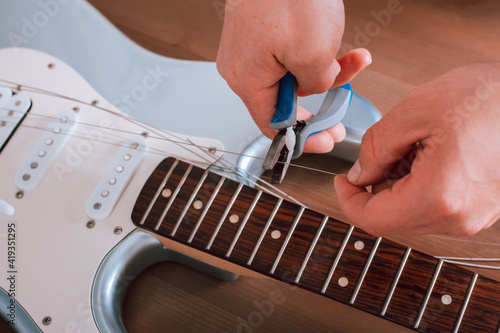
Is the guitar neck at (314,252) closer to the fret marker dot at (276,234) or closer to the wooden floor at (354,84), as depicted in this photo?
the fret marker dot at (276,234)

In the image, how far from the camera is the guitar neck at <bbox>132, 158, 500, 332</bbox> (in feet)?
1.67

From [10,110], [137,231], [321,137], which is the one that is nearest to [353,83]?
[321,137]

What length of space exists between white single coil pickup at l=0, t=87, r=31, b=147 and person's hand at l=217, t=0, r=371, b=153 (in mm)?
406

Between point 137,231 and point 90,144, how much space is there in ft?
0.57

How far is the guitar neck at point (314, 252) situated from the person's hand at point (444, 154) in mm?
130

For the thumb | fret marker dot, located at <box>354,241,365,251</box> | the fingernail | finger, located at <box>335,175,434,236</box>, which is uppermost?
the thumb

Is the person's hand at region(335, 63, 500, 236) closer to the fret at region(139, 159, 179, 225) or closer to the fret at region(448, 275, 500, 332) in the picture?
the fret at region(448, 275, 500, 332)

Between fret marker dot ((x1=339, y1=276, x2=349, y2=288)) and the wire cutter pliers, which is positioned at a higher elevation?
the wire cutter pliers

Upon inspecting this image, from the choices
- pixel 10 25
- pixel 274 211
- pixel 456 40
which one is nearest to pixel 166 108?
pixel 274 211

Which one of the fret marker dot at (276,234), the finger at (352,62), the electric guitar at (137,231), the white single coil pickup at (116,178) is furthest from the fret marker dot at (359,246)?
the white single coil pickup at (116,178)

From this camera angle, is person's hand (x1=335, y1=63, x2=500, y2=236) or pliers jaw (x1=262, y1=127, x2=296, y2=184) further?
pliers jaw (x1=262, y1=127, x2=296, y2=184)

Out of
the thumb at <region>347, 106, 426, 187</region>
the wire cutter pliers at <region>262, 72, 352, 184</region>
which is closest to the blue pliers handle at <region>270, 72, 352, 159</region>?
the wire cutter pliers at <region>262, 72, 352, 184</region>

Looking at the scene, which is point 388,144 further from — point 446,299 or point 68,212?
point 68,212

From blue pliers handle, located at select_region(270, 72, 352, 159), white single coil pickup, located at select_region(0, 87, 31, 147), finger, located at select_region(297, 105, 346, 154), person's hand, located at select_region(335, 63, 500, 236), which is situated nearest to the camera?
person's hand, located at select_region(335, 63, 500, 236)
